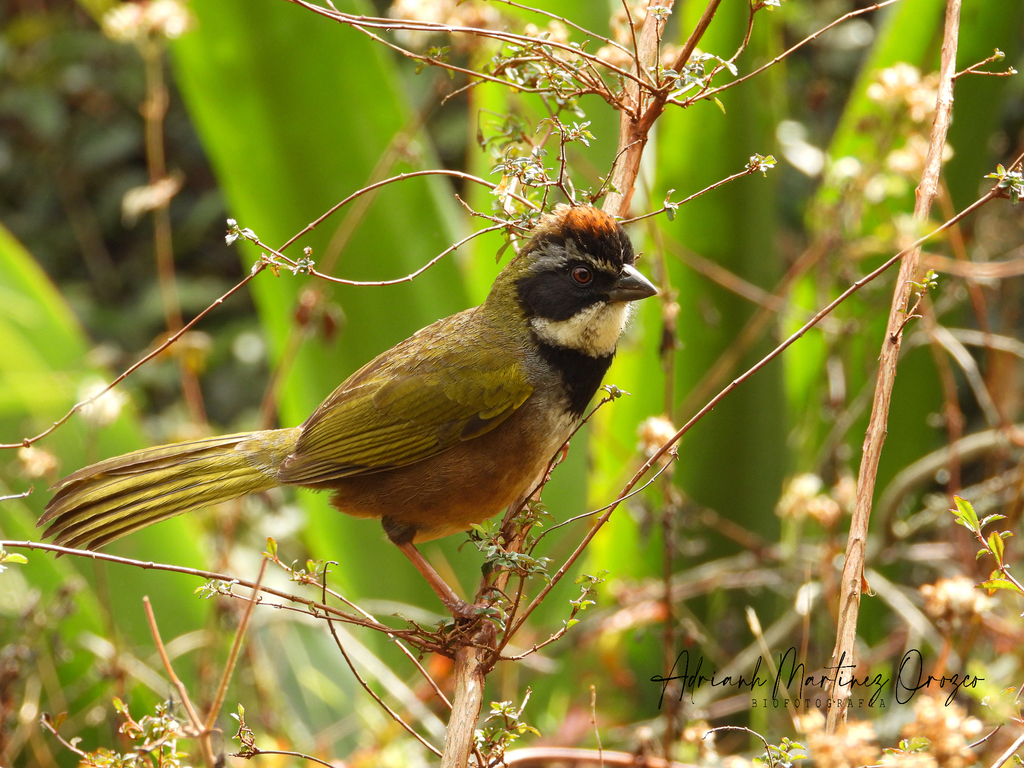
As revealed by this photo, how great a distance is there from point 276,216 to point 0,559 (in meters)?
2.47

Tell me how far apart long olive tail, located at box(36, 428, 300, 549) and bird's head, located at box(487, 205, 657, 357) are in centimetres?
96

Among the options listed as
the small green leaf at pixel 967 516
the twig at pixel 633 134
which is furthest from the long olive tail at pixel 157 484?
the small green leaf at pixel 967 516

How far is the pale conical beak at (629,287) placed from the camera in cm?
263

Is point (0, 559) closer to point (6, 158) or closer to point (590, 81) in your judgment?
point (590, 81)

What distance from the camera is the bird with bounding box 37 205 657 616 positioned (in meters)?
2.69

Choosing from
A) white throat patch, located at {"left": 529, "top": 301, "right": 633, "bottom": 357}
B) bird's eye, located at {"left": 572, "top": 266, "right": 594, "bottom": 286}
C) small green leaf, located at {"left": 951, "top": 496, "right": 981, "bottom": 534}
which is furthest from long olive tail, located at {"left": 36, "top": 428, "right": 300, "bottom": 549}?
small green leaf, located at {"left": 951, "top": 496, "right": 981, "bottom": 534}

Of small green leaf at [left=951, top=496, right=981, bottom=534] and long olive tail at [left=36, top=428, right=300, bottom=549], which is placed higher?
small green leaf at [left=951, top=496, right=981, bottom=534]

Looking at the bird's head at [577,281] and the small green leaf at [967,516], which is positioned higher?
the bird's head at [577,281]

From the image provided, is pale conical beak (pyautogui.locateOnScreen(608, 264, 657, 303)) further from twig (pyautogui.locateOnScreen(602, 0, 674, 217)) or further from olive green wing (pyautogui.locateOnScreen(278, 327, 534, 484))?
olive green wing (pyautogui.locateOnScreen(278, 327, 534, 484))

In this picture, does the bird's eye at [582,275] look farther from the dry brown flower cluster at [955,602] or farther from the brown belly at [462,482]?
the dry brown flower cluster at [955,602]

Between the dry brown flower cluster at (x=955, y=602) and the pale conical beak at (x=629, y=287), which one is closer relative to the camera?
the dry brown flower cluster at (x=955, y=602)

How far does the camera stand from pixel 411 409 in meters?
2.89

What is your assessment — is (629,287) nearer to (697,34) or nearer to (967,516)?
(697,34)

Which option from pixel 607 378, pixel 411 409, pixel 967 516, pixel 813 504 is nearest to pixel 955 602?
pixel 967 516
